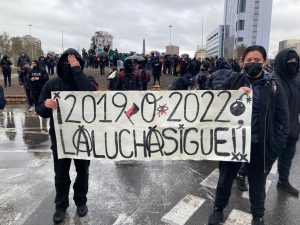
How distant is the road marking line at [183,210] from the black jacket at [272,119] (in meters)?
1.20

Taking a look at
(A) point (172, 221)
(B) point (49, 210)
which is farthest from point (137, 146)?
(B) point (49, 210)

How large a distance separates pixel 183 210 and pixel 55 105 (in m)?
2.07

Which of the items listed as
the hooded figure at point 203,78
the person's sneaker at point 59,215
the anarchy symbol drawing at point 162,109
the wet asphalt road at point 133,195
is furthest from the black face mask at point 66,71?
the hooded figure at point 203,78

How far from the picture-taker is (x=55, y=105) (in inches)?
144

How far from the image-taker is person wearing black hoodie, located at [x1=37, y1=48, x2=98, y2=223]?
3.56m

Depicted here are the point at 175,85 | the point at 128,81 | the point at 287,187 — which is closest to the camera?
the point at 287,187

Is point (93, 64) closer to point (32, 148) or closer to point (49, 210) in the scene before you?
point (32, 148)

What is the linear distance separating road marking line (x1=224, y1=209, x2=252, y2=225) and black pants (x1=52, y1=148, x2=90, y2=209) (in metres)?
→ 1.79

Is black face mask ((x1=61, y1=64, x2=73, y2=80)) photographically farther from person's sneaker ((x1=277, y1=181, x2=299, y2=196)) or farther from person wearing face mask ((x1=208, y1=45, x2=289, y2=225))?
person's sneaker ((x1=277, y1=181, x2=299, y2=196))

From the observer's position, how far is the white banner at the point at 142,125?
373 centimetres

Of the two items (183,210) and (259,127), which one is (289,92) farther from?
(183,210)

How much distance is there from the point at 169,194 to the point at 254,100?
1908 mm

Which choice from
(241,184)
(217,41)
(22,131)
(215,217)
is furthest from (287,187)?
(217,41)

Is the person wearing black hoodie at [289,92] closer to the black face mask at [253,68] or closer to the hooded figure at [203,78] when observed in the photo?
the black face mask at [253,68]
